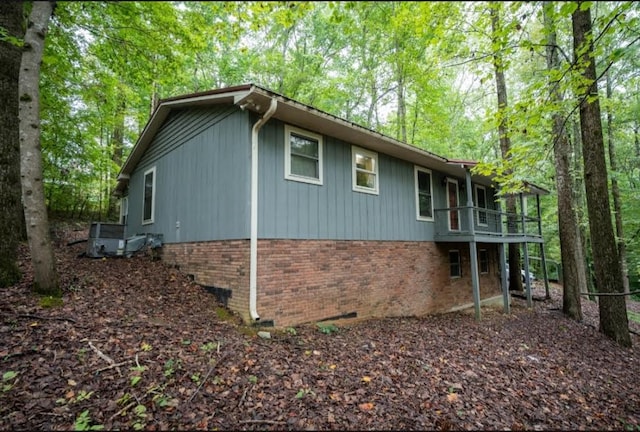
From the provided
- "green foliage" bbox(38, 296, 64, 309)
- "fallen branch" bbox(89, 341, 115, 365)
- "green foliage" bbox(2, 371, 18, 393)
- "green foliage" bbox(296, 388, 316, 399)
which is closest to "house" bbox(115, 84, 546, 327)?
"green foliage" bbox(296, 388, 316, 399)

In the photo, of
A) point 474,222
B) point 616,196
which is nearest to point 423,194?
point 474,222

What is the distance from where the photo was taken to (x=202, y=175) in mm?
7340

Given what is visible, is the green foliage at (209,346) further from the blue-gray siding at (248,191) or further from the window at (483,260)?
the window at (483,260)

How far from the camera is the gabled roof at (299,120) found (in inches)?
224

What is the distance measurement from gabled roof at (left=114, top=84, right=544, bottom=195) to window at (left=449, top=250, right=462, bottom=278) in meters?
2.88

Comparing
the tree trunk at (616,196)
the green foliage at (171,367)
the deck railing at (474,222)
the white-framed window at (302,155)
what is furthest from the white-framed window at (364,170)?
the tree trunk at (616,196)

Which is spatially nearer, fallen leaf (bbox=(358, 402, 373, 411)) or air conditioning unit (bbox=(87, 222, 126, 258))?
fallen leaf (bbox=(358, 402, 373, 411))

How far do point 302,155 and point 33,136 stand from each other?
4384 millimetres

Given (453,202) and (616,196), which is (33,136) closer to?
(453,202)

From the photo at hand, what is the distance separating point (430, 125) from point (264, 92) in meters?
14.5

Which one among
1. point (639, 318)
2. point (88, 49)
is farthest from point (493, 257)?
point (88, 49)

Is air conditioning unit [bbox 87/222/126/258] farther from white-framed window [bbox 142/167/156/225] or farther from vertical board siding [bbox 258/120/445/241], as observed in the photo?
vertical board siding [bbox 258/120/445/241]

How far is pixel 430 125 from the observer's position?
17578 mm

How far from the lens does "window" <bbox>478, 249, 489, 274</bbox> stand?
12.7 m
